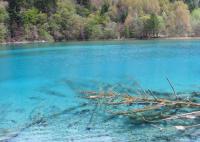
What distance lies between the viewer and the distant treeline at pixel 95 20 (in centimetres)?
8269

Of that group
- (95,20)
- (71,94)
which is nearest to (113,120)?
(71,94)

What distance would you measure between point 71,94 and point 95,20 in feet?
218

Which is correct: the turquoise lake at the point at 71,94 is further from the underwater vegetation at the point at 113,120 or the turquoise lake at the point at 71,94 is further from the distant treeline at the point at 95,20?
the distant treeline at the point at 95,20

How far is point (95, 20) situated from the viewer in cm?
8681

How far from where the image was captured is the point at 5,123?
15680 millimetres

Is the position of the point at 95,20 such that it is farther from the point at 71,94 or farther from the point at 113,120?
the point at 113,120

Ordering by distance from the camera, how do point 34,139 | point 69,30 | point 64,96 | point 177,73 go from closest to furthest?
1. point 34,139
2. point 64,96
3. point 177,73
4. point 69,30

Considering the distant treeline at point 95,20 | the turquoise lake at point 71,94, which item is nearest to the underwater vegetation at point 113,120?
the turquoise lake at point 71,94

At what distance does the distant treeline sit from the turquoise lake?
A: 4110cm

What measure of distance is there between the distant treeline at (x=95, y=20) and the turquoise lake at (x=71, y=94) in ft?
135

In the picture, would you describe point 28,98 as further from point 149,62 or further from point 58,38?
point 58,38

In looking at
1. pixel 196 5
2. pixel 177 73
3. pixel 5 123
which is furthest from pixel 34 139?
pixel 196 5

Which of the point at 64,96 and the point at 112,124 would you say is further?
the point at 64,96

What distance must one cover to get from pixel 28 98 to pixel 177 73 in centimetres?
1131
